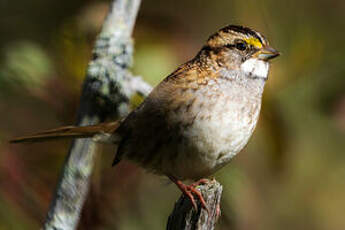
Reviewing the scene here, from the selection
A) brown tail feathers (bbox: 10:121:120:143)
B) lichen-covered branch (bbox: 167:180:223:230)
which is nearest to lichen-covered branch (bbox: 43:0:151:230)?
brown tail feathers (bbox: 10:121:120:143)

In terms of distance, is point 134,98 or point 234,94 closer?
point 234,94

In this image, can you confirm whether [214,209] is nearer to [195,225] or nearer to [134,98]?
[195,225]

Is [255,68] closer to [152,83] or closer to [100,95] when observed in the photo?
[152,83]

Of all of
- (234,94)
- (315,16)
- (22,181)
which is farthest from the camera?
(315,16)

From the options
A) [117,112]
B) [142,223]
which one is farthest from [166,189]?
[117,112]

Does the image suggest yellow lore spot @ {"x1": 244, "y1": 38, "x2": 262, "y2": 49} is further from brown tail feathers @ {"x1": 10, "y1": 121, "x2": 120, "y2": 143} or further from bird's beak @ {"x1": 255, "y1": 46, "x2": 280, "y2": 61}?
brown tail feathers @ {"x1": 10, "y1": 121, "x2": 120, "y2": 143}

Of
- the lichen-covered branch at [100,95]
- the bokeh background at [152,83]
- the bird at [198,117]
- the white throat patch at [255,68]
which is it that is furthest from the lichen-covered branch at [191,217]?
the white throat patch at [255,68]
